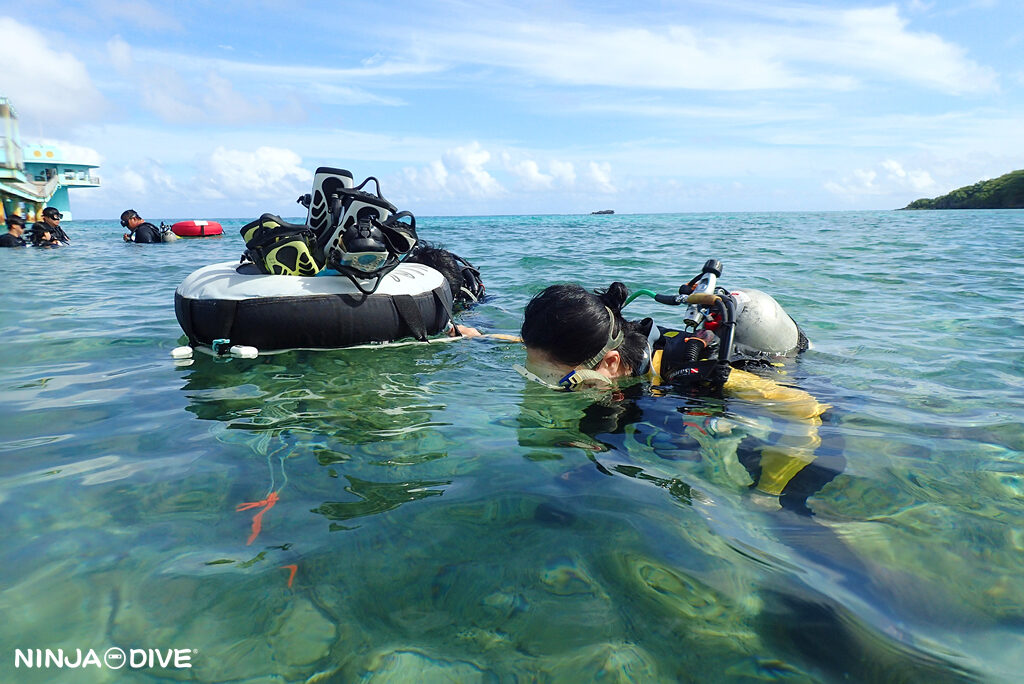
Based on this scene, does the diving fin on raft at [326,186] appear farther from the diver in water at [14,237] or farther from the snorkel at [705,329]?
the diver in water at [14,237]

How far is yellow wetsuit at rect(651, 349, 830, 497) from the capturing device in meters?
2.62

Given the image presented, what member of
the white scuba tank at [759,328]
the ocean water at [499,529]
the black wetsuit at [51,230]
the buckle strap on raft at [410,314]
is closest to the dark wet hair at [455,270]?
the buckle strap on raft at [410,314]

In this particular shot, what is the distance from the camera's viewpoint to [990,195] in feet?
235

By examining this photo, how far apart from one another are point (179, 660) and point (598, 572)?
1261mm

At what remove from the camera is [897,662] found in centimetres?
156

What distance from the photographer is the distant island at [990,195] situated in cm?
6794

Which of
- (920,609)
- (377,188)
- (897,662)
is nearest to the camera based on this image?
(897,662)

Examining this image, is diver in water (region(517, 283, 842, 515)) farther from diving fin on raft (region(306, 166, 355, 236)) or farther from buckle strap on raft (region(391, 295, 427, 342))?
diving fin on raft (region(306, 166, 355, 236))

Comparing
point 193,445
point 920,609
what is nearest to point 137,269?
point 193,445

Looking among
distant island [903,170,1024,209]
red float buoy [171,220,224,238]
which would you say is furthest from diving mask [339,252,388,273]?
distant island [903,170,1024,209]

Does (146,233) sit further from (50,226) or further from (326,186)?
(326,186)

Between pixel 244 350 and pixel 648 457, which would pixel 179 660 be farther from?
pixel 244 350

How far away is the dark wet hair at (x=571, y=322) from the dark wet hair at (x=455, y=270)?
12.2 ft

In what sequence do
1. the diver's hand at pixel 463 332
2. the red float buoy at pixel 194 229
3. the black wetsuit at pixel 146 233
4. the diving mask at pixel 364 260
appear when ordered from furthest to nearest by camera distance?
1. the red float buoy at pixel 194 229
2. the black wetsuit at pixel 146 233
3. the diver's hand at pixel 463 332
4. the diving mask at pixel 364 260
